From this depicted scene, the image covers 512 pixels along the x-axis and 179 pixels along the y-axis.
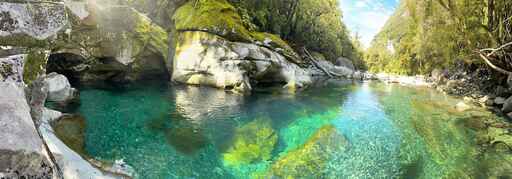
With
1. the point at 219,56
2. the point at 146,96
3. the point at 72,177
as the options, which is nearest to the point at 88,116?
the point at 146,96

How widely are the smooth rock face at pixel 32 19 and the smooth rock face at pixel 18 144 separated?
1.65 meters

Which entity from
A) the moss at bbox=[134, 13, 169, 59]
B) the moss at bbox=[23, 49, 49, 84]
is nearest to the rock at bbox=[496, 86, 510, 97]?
the moss at bbox=[23, 49, 49, 84]

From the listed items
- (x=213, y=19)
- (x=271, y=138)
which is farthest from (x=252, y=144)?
(x=213, y=19)

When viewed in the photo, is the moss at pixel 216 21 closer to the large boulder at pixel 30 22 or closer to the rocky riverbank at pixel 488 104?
the rocky riverbank at pixel 488 104

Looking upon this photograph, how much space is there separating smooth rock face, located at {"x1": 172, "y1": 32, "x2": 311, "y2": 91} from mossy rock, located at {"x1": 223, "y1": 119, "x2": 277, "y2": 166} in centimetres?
1301

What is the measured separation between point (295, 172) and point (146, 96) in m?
15.5

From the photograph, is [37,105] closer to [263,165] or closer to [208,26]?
[263,165]

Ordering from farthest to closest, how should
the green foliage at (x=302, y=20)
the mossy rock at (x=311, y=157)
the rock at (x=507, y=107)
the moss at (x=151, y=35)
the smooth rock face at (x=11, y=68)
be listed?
the green foliage at (x=302, y=20) → the moss at (x=151, y=35) → the rock at (x=507, y=107) → the mossy rock at (x=311, y=157) → the smooth rock face at (x=11, y=68)

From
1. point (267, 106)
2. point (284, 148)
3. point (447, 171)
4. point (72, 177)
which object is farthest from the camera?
point (267, 106)

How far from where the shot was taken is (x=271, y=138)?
14.0 meters

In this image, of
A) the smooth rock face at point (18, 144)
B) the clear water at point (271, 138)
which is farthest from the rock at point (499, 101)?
the smooth rock face at point (18, 144)

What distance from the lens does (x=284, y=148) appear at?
12.8 m

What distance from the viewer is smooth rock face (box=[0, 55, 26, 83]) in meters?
4.50

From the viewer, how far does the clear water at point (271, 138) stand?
34.4ft
